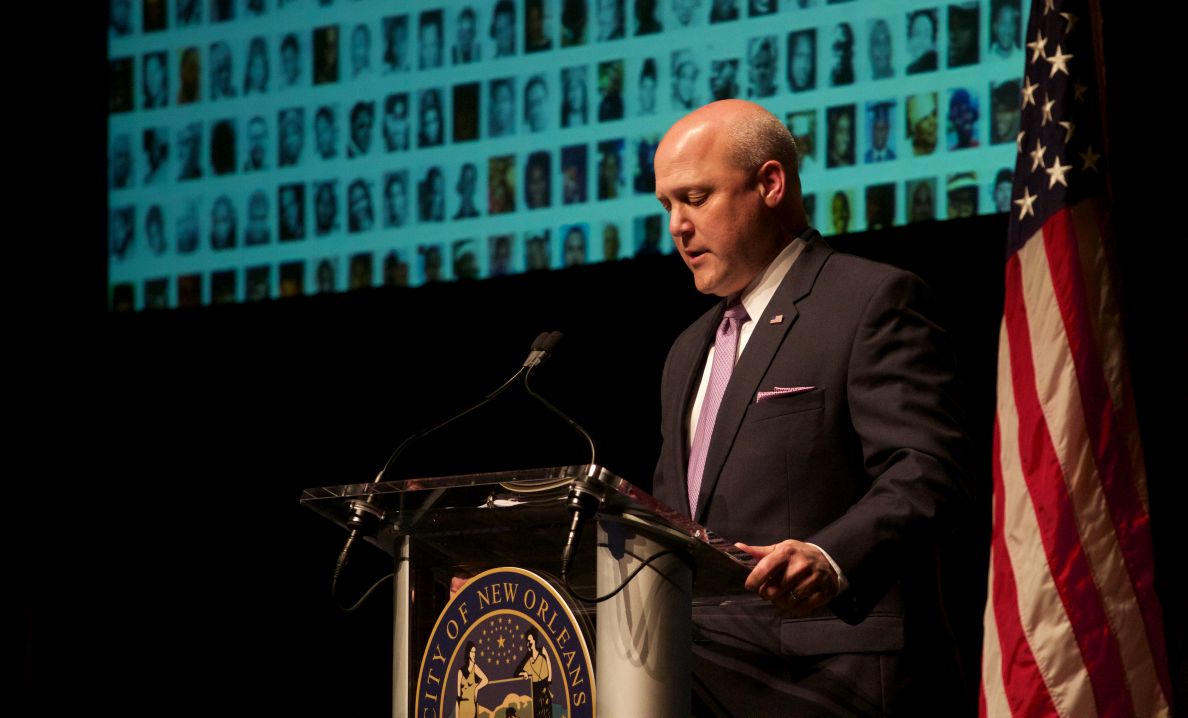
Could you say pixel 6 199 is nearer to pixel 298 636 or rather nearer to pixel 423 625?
pixel 298 636

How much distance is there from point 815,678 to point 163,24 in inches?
148

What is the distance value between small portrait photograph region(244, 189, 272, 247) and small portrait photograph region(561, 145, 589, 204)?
1.03 meters

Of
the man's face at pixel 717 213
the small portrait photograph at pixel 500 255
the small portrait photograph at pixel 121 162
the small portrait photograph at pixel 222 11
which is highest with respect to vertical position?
the small portrait photograph at pixel 222 11

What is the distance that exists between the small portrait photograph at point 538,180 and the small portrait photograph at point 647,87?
0.33 m

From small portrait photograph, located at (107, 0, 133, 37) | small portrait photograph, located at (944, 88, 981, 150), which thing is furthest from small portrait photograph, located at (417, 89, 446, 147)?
small portrait photograph, located at (944, 88, 981, 150)

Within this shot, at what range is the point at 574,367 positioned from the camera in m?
4.78

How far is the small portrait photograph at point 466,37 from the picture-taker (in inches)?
182

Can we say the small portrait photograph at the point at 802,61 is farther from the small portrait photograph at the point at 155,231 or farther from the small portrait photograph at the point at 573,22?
the small portrait photograph at the point at 155,231

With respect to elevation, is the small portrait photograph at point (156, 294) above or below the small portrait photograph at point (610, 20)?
below

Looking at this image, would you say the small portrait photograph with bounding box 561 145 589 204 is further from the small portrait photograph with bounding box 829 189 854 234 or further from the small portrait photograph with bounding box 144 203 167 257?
the small portrait photograph with bounding box 144 203 167 257

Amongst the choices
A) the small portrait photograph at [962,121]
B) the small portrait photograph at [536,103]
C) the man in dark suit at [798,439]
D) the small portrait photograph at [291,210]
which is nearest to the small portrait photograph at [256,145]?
the small portrait photograph at [291,210]

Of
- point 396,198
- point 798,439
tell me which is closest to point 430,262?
point 396,198

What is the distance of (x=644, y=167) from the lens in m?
4.39

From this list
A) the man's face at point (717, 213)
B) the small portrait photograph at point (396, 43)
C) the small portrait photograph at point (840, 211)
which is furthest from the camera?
the small portrait photograph at point (396, 43)
